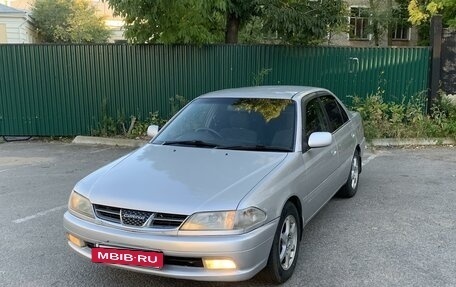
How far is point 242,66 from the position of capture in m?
10.9

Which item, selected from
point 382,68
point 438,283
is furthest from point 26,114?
point 438,283

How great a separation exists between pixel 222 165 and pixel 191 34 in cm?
704

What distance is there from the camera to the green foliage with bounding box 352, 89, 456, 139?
10.0 meters

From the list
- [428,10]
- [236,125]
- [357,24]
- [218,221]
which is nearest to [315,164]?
[236,125]

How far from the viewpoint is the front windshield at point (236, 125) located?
429cm

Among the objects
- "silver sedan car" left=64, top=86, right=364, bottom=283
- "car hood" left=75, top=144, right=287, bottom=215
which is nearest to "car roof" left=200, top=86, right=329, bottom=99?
"silver sedan car" left=64, top=86, right=364, bottom=283

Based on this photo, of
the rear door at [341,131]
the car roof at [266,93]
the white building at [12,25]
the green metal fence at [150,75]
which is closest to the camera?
the car roof at [266,93]

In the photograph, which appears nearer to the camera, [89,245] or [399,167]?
[89,245]

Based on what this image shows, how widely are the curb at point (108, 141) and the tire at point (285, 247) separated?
6.80m

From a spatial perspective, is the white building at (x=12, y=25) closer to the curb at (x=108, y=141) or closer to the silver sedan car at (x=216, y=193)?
the curb at (x=108, y=141)

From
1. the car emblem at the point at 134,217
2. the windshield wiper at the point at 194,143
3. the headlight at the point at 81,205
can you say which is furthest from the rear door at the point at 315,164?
the headlight at the point at 81,205

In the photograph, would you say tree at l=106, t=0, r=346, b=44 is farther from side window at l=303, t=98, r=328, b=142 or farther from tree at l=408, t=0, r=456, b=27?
tree at l=408, t=0, r=456, b=27

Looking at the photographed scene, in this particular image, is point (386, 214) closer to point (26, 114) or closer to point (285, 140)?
point (285, 140)

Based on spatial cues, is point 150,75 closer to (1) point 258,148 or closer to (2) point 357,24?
(1) point 258,148
